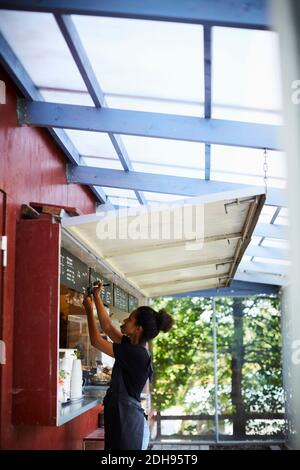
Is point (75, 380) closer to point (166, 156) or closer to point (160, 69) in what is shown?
point (166, 156)

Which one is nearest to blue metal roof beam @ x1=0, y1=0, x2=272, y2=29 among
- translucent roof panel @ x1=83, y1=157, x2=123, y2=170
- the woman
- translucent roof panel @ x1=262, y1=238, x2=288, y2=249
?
the woman

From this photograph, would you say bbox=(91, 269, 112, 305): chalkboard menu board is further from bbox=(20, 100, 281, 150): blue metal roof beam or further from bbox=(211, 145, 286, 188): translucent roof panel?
bbox=(20, 100, 281, 150): blue metal roof beam

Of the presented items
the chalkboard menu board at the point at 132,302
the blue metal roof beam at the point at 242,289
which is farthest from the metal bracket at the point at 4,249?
the blue metal roof beam at the point at 242,289

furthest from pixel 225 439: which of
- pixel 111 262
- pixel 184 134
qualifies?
pixel 184 134

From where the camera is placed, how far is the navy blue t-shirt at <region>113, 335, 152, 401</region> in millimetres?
2918

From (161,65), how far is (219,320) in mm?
6305

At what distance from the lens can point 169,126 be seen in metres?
3.68

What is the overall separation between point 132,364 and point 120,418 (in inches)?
10.3

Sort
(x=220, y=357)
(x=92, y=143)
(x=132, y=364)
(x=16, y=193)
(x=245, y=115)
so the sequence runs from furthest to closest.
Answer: (x=220, y=357) < (x=92, y=143) < (x=245, y=115) < (x=16, y=193) < (x=132, y=364)

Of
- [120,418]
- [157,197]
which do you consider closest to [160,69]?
[120,418]

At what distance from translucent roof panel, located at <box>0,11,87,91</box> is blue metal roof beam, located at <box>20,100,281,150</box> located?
20cm

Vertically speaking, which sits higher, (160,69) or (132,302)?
(160,69)

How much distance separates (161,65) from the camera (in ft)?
10.2
